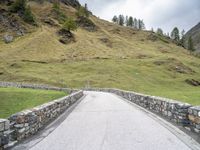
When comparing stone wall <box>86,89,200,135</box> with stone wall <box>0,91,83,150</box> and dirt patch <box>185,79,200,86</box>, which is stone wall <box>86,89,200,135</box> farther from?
dirt patch <box>185,79,200,86</box>

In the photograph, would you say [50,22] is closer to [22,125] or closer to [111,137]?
[22,125]

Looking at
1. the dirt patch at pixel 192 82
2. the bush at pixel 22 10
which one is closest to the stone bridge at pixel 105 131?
the dirt patch at pixel 192 82

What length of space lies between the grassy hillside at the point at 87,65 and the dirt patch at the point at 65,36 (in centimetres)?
194

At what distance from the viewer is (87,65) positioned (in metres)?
90.4

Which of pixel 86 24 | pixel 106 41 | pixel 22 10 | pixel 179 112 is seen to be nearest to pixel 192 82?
pixel 106 41

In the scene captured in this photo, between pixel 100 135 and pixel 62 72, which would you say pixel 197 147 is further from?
pixel 62 72

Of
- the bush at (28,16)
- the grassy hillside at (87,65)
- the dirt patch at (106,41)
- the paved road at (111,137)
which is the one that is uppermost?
the bush at (28,16)

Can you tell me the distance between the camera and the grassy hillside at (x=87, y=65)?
72688 mm

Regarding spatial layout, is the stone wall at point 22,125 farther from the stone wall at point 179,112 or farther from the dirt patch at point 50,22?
the dirt patch at point 50,22

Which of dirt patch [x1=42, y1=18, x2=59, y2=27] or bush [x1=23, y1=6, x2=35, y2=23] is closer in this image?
bush [x1=23, y1=6, x2=35, y2=23]

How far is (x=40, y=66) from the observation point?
284 ft

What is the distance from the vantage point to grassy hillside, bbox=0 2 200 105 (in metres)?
72.7

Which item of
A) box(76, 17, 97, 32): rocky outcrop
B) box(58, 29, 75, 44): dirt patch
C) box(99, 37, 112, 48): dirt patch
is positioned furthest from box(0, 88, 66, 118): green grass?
box(76, 17, 97, 32): rocky outcrop

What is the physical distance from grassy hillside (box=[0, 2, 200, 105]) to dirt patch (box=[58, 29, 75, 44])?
6.36ft
